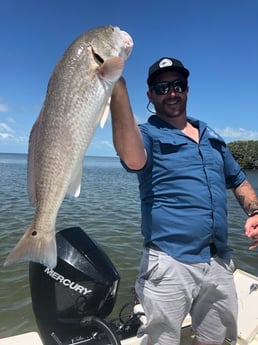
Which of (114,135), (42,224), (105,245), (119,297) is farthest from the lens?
(105,245)

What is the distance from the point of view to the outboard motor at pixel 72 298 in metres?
3.35

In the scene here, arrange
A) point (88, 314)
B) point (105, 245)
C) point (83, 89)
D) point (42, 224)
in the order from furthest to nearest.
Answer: point (105, 245) < point (88, 314) < point (42, 224) < point (83, 89)

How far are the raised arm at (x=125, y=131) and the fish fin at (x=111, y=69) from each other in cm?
18

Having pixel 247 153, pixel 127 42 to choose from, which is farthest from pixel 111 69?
pixel 247 153

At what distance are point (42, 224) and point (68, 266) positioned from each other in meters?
1.17

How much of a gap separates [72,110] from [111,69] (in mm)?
327

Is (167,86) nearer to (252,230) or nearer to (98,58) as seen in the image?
(98,58)

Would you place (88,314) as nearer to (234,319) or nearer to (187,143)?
(234,319)

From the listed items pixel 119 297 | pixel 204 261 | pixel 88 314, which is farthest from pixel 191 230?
pixel 119 297

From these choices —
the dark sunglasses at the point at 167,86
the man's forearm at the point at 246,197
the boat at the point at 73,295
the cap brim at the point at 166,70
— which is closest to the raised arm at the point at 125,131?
the dark sunglasses at the point at 167,86

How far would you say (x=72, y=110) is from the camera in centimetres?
218

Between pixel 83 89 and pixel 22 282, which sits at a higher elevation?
pixel 83 89

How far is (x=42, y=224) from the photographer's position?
2373 mm

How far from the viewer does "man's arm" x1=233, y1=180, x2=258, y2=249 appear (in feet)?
10.9
